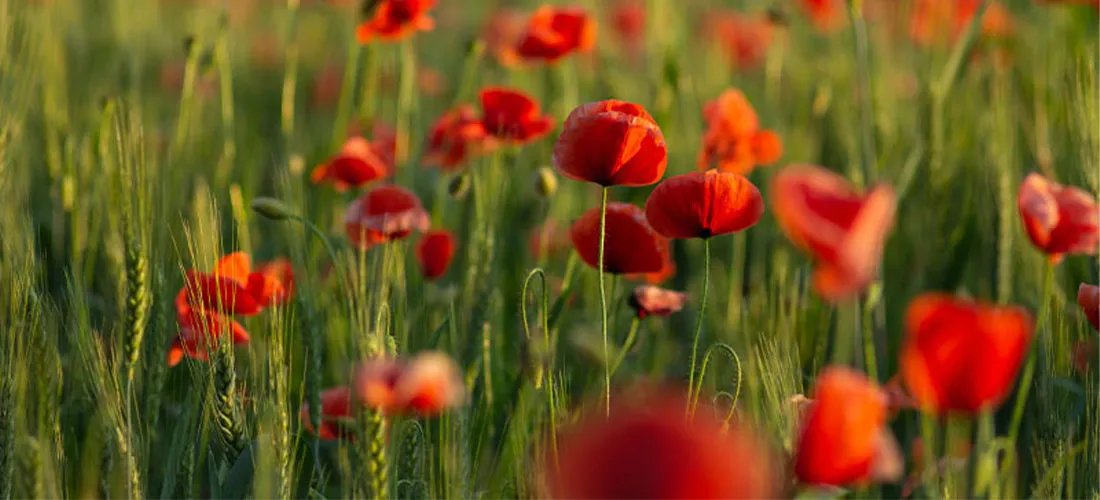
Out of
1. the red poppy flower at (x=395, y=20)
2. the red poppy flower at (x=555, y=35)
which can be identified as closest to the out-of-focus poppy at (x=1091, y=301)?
the red poppy flower at (x=555, y=35)

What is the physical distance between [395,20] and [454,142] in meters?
0.19

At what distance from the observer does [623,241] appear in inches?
46.6

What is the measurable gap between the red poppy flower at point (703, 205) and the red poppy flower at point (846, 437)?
0.33 meters

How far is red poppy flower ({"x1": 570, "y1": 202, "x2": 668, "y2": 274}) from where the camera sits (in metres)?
1.17

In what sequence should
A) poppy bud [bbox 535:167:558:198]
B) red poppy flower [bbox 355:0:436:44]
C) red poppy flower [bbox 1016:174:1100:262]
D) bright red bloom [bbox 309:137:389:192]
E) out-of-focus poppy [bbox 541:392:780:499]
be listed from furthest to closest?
red poppy flower [bbox 355:0:436:44] → bright red bloom [bbox 309:137:389:192] → poppy bud [bbox 535:167:558:198] → red poppy flower [bbox 1016:174:1100:262] → out-of-focus poppy [bbox 541:392:780:499]

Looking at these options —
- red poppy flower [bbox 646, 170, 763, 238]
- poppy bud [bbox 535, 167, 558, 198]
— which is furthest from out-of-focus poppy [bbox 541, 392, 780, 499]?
poppy bud [bbox 535, 167, 558, 198]

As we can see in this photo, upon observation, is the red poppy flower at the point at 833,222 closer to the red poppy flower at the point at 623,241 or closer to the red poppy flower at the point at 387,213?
the red poppy flower at the point at 623,241

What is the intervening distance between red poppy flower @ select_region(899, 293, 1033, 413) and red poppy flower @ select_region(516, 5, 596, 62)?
3.49 feet

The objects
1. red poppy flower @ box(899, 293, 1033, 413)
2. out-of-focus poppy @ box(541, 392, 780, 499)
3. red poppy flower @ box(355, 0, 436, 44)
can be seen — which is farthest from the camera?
red poppy flower @ box(355, 0, 436, 44)

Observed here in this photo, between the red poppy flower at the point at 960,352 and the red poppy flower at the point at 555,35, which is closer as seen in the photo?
the red poppy flower at the point at 960,352

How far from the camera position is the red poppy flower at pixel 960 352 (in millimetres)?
674

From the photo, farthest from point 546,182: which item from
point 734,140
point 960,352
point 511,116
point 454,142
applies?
point 960,352

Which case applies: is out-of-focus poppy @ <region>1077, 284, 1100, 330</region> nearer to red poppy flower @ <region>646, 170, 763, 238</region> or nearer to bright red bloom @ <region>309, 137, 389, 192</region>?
red poppy flower @ <region>646, 170, 763, 238</region>

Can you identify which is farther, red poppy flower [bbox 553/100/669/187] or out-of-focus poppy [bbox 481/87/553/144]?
out-of-focus poppy [bbox 481/87/553/144]
